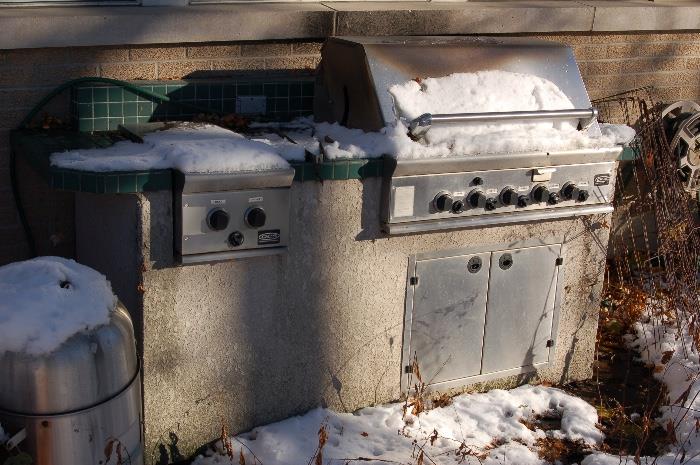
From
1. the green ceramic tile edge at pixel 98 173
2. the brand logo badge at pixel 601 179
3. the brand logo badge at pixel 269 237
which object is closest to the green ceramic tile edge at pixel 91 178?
the green ceramic tile edge at pixel 98 173

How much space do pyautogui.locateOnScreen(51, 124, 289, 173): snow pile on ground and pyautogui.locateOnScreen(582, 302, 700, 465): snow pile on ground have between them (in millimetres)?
2100

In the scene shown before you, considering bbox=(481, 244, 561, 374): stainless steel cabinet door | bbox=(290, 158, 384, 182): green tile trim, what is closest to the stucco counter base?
bbox=(290, 158, 384, 182): green tile trim

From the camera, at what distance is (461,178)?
16.5ft

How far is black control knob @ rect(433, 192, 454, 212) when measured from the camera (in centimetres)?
498

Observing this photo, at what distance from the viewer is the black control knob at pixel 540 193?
527 cm

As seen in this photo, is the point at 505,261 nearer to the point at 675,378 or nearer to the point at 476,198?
the point at 476,198

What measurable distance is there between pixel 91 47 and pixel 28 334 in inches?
71.9

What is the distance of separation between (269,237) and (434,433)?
1.24 metres

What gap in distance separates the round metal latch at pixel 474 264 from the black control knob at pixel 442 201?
0.44m

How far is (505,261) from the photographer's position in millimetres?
5434

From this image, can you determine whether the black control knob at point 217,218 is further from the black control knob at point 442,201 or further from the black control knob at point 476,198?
the black control knob at point 476,198

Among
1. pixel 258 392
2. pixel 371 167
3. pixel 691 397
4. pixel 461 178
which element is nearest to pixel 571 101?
pixel 461 178

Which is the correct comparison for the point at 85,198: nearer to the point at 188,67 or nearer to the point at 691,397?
the point at 188,67

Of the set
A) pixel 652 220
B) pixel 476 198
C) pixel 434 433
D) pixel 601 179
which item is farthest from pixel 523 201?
pixel 652 220
